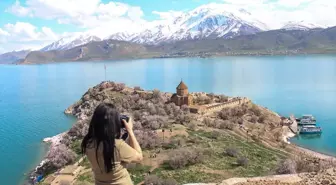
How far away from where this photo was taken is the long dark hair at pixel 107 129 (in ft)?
11.3

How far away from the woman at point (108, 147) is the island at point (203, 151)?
5355 mm

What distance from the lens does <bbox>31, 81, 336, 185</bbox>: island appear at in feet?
47.0

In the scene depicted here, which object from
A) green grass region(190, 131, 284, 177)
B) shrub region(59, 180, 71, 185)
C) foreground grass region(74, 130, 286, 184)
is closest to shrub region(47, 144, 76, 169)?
foreground grass region(74, 130, 286, 184)

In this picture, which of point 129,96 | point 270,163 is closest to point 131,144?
point 270,163

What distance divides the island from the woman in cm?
535

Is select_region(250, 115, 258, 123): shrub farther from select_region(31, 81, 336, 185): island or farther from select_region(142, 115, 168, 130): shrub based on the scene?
select_region(142, 115, 168, 130): shrub

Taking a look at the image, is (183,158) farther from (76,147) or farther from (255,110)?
(255,110)

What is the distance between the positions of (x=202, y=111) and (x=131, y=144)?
3338cm

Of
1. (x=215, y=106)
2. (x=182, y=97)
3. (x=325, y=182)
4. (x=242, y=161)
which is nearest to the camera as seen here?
(x=325, y=182)

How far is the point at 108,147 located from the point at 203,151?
698 inches

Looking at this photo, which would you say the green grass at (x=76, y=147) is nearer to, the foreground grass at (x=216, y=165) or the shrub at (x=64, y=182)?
the foreground grass at (x=216, y=165)

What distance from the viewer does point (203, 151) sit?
20.8m

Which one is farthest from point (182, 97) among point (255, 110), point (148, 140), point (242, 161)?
point (242, 161)

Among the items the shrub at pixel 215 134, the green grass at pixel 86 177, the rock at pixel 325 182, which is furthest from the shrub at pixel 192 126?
the rock at pixel 325 182
